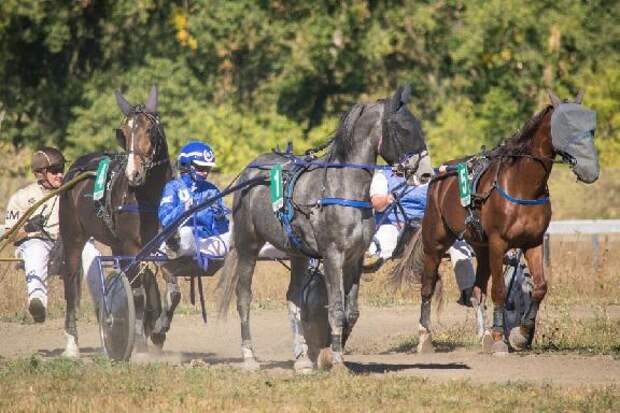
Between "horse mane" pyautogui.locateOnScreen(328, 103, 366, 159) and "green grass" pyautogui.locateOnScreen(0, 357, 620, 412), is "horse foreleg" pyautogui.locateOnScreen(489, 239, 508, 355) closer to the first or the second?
"green grass" pyautogui.locateOnScreen(0, 357, 620, 412)

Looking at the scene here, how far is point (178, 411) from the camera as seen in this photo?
1058 cm

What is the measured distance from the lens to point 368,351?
15.8 metres

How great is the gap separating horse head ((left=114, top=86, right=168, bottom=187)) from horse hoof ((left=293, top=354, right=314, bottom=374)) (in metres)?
2.24

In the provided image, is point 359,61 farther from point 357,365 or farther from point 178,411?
point 178,411

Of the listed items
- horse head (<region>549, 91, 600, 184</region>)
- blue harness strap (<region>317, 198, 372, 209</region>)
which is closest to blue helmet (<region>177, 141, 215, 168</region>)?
blue harness strap (<region>317, 198, 372, 209</region>)

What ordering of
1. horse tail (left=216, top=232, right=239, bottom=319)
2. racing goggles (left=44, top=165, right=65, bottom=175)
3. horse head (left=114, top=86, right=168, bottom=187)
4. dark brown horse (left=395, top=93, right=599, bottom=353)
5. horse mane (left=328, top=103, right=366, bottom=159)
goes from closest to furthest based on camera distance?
horse mane (left=328, top=103, right=366, bottom=159) → dark brown horse (left=395, top=93, right=599, bottom=353) → horse head (left=114, top=86, right=168, bottom=187) → horse tail (left=216, top=232, right=239, bottom=319) → racing goggles (left=44, top=165, right=65, bottom=175)

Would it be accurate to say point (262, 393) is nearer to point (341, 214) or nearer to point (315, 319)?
point (341, 214)

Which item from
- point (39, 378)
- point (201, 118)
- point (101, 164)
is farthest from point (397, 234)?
point (201, 118)

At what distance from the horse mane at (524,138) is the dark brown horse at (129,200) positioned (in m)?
3.33

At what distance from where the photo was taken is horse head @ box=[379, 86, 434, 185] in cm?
1220

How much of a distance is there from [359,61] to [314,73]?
3.72 ft

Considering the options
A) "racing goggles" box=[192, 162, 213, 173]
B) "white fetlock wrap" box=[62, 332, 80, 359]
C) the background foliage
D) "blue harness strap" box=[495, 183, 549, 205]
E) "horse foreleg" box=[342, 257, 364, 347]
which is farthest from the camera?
the background foliage

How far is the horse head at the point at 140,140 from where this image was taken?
13.8 meters

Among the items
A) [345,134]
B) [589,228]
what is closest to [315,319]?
[345,134]
